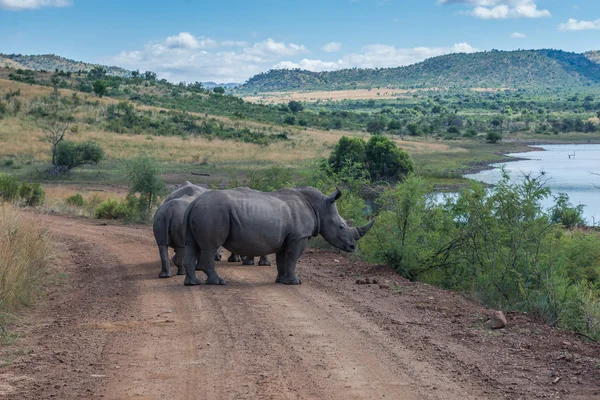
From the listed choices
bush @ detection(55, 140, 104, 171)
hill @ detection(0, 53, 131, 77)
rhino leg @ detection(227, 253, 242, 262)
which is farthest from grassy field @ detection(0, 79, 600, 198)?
hill @ detection(0, 53, 131, 77)

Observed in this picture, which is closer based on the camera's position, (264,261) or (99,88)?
(264,261)

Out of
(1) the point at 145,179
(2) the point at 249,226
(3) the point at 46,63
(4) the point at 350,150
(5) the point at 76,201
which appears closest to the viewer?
(2) the point at 249,226

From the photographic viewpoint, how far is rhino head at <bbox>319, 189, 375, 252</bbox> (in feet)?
46.6

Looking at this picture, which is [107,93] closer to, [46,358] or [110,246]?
[110,246]

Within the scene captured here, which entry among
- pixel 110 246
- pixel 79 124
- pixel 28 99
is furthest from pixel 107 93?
pixel 110 246

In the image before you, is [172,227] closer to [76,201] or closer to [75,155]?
[76,201]

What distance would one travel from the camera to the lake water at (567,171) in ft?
139

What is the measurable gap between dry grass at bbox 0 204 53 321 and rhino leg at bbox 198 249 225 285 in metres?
2.56

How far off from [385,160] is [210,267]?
37.9 metres

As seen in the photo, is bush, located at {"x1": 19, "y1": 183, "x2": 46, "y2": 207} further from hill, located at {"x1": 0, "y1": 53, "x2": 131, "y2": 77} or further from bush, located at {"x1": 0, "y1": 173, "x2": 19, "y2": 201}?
hill, located at {"x1": 0, "y1": 53, "x2": 131, "y2": 77}

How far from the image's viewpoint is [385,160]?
50250 millimetres

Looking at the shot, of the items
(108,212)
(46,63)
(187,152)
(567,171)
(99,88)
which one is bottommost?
(567,171)

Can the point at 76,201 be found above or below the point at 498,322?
below

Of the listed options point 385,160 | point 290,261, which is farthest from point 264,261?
point 385,160
